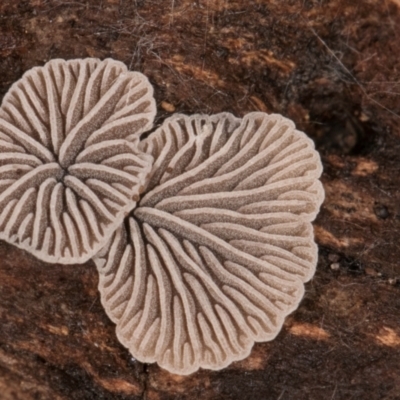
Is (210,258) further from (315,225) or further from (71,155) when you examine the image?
(71,155)

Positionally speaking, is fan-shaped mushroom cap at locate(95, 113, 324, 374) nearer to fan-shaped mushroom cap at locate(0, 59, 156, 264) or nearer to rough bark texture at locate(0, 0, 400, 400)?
fan-shaped mushroom cap at locate(0, 59, 156, 264)

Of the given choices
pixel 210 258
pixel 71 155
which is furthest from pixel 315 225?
pixel 71 155

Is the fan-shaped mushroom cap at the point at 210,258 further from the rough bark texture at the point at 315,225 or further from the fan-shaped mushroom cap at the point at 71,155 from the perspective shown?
the rough bark texture at the point at 315,225

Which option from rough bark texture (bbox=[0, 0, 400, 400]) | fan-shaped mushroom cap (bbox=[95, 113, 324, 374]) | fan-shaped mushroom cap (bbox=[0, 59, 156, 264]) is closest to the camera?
fan-shaped mushroom cap (bbox=[0, 59, 156, 264])

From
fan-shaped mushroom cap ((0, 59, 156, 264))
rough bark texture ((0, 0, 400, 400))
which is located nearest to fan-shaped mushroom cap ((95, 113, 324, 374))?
fan-shaped mushroom cap ((0, 59, 156, 264))

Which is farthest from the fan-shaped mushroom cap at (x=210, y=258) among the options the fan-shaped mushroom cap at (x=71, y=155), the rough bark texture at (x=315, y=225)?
the rough bark texture at (x=315, y=225)

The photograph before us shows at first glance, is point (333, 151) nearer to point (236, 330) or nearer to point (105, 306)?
point (236, 330)
